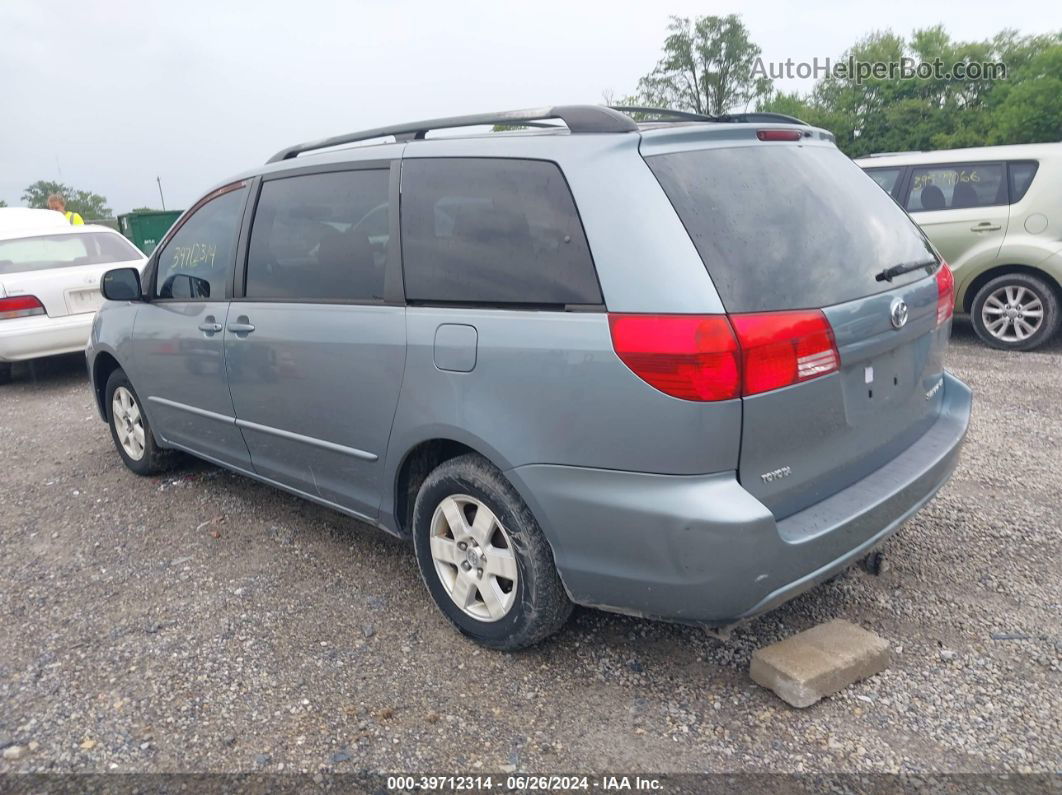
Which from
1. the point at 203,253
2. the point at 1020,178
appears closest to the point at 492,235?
the point at 203,253

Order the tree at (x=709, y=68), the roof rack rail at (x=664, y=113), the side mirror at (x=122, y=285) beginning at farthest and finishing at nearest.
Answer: the tree at (x=709, y=68) → the side mirror at (x=122, y=285) → the roof rack rail at (x=664, y=113)

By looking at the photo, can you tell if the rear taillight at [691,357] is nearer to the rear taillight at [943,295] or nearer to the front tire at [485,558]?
the front tire at [485,558]

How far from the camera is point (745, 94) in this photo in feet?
178

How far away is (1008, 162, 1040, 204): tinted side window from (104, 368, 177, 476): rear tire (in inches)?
279

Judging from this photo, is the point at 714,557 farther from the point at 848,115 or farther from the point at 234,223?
the point at 848,115

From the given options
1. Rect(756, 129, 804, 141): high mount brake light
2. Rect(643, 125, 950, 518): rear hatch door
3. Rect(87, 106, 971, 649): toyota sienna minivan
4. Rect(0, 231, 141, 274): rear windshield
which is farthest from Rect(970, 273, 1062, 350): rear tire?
Rect(0, 231, 141, 274): rear windshield

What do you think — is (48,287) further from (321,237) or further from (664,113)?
(664,113)

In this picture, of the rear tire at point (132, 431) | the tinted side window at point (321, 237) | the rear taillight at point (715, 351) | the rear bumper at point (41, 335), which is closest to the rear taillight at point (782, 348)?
the rear taillight at point (715, 351)

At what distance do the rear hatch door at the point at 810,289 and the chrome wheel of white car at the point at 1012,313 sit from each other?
5055 mm

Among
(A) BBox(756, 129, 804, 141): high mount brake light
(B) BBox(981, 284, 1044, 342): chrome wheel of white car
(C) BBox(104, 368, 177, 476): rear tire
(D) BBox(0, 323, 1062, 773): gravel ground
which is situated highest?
(A) BBox(756, 129, 804, 141): high mount brake light

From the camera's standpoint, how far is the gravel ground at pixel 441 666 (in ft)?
7.92

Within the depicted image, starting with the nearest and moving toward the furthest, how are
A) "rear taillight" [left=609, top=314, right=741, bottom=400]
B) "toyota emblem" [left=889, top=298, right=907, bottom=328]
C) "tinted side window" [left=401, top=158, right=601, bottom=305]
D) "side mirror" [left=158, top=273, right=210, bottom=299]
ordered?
"rear taillight" [left=609, top=314, right=741, bottom=400], "tinted side window" [left=401, top=158, right=601, bottom=305], "toyota emblem" [left=889, top=298, right=907, bottom=328], "side mirror" [left=158, top=273, right=210, bottom=299]

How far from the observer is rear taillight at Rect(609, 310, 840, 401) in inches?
87.5

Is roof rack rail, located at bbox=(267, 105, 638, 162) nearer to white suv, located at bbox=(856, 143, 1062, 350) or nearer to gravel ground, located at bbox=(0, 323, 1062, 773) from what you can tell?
gravel ground, located at bbox=(0, 323, 1062, 773)
